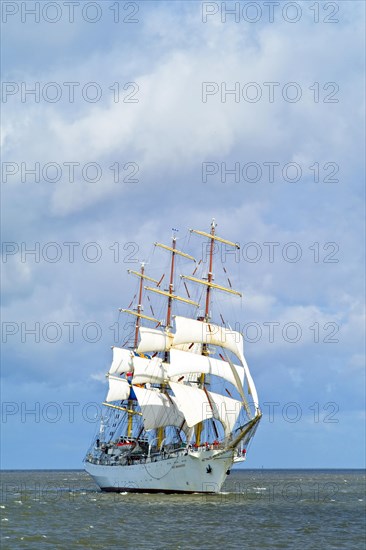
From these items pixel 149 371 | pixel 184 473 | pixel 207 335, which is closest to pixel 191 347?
pixel 207 335

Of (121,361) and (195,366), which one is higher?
(121,361)

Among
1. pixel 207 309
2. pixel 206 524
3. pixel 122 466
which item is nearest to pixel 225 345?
pixel 207 309

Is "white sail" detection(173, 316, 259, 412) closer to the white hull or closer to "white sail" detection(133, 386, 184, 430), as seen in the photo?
"white sail" detection(133, 386, 184, 430)

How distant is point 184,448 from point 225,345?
12.9 m

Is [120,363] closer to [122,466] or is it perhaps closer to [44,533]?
[122,466]

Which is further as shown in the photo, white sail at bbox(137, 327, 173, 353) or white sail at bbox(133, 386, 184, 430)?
white sail at bbox(137, 327, 173, 353)

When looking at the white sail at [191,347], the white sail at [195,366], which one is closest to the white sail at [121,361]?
the white sail at [191,347]

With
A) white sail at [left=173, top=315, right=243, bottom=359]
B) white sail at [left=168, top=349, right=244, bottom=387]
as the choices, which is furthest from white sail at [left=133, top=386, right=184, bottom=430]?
white sail at [left=173, top=315, right=243, bottom=359]

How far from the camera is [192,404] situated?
9950 cm

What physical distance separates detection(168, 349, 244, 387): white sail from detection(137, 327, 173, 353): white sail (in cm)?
877

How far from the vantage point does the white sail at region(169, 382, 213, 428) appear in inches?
3893

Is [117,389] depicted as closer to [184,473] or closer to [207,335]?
[207,335]

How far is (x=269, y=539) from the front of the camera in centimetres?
5553

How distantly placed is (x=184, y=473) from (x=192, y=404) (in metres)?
8.26
